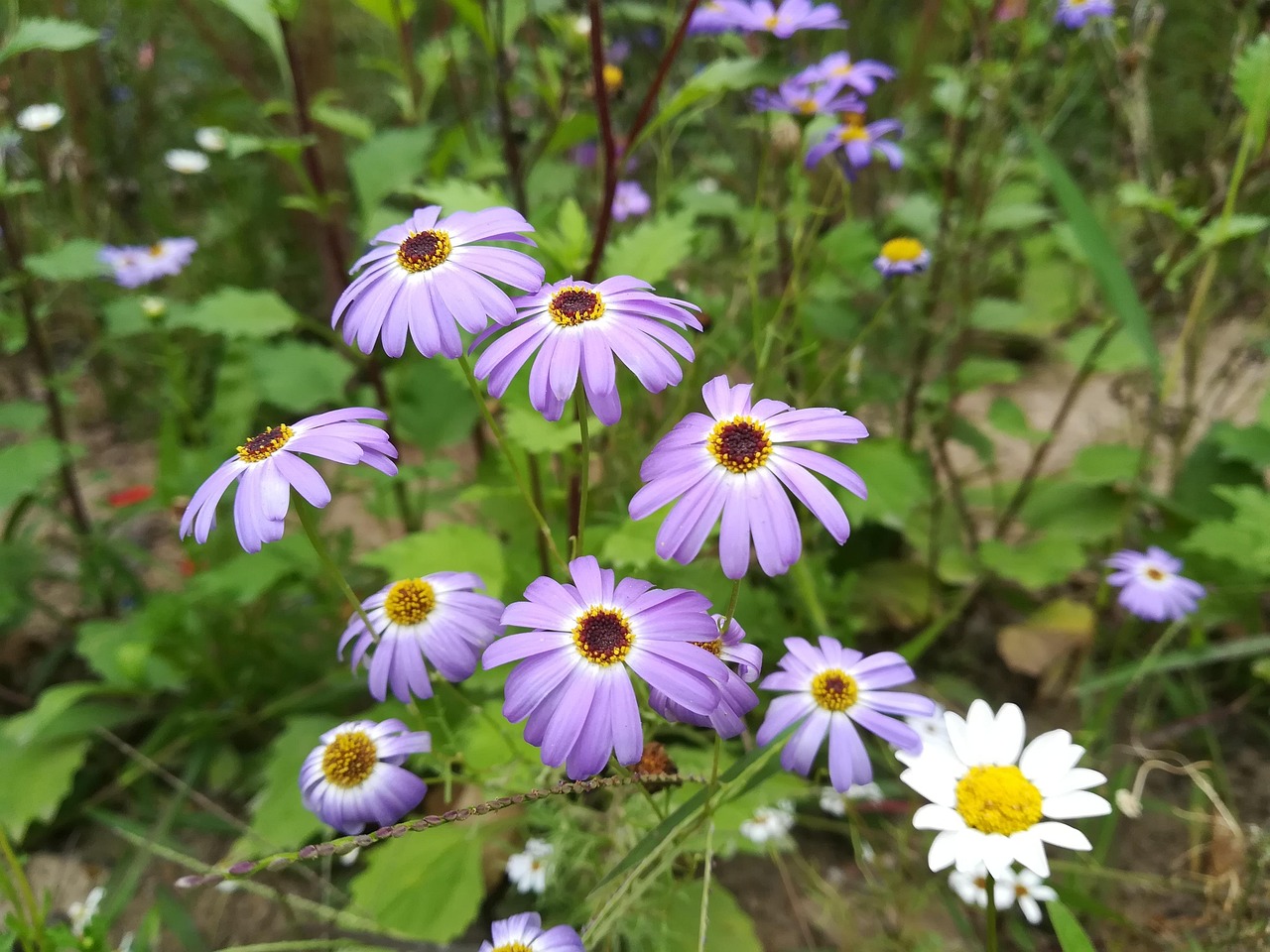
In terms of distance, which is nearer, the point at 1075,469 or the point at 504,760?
the point at 504,760

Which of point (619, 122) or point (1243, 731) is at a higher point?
point (619, 122)

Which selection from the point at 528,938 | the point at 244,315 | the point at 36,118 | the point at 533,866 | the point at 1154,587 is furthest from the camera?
the point at 36,118

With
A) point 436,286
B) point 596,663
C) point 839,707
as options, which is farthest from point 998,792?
point 436,286

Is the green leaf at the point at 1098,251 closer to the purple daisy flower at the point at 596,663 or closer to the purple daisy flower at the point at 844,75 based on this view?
the purple daisy flower at the point at 844,75

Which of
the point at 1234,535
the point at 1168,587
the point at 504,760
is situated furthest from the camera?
the point at 1234,535

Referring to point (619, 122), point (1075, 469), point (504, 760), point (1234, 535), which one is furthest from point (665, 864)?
point (619, 122)

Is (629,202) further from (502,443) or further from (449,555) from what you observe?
(502,443)

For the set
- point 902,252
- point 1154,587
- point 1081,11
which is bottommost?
point 1154,587

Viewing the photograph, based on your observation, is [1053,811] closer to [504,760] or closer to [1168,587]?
[504,760]
